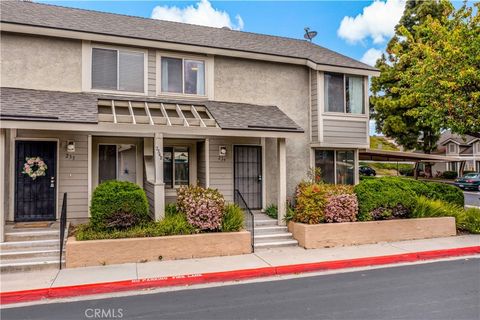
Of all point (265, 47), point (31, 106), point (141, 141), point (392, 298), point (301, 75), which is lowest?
point (392, 298)

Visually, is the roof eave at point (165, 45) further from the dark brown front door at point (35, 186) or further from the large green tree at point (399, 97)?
the large green tree at point (399, 97)

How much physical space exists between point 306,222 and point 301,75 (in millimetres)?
5654

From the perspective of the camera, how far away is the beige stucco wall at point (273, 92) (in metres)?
11.6

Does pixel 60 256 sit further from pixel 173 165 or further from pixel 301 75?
pixel 301 75

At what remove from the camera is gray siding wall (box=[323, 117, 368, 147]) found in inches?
474

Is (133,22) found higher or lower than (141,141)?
higher

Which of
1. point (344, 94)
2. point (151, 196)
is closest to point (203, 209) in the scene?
point (151, 196)

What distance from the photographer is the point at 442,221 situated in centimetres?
1053

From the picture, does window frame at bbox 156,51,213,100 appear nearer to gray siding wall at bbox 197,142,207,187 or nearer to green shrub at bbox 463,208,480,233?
gray siding wall at bbox 197,142,207,187

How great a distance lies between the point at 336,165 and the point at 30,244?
9.98m

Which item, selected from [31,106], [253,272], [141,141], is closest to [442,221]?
[253,272]

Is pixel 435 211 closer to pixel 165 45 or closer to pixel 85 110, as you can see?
pixel 165 45

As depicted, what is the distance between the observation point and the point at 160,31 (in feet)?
38.5

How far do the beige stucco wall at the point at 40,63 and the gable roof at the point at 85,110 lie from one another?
30 cm
